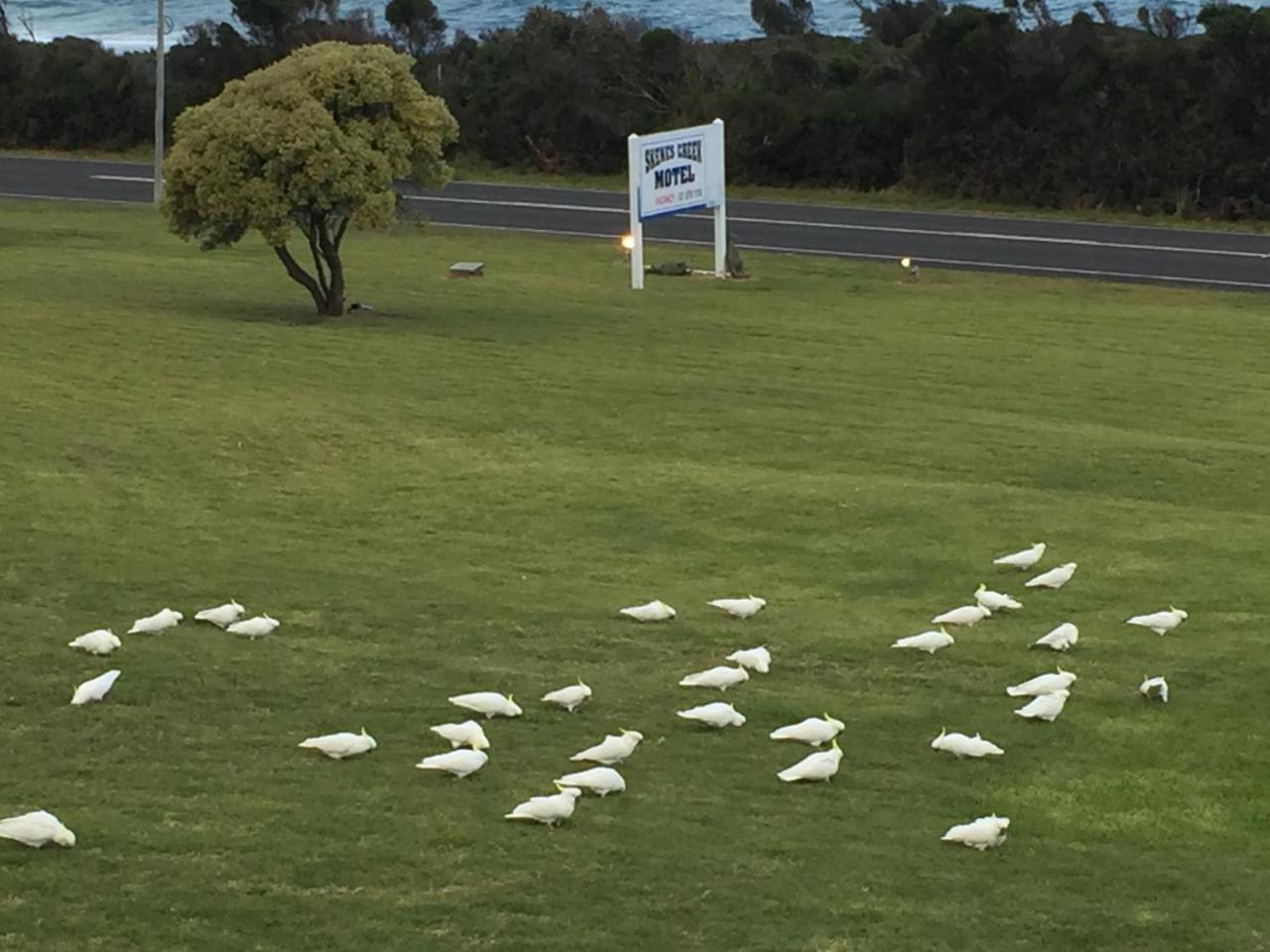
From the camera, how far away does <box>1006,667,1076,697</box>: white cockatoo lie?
12.2 meters

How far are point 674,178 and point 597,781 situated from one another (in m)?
24.1

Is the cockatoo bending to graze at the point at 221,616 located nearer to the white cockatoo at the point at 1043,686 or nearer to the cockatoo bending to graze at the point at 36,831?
the cockatoo bending to graze at the point at 36,831

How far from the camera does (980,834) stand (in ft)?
32.0

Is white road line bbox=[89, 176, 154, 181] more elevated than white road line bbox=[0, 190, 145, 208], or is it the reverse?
white road line bbox=[89, 176, 154, 181]

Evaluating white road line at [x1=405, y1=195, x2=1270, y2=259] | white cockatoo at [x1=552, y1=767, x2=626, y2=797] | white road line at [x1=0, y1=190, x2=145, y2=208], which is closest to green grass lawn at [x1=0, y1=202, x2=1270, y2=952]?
white cockatoo at [x1=552, y1=767, x2=626, y2=797]

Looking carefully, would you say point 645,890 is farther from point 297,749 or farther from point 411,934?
point 297,749

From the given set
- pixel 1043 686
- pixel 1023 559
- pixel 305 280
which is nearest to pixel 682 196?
pixel 305 280

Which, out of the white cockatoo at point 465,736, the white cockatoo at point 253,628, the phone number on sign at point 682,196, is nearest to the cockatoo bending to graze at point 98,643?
the white cockatoo at point 253,628

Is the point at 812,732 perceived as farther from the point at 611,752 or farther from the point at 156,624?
the point at 156,624

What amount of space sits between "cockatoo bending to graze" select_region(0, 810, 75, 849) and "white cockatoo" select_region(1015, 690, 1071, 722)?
5.36 metres

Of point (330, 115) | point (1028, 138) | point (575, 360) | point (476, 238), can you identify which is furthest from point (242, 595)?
point (1028, 138)

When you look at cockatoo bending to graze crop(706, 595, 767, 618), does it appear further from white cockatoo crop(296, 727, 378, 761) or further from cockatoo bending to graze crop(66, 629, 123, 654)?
cockatoo bending to graze crop(66, 629, 123, 654)

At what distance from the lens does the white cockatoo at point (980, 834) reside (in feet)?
32.1

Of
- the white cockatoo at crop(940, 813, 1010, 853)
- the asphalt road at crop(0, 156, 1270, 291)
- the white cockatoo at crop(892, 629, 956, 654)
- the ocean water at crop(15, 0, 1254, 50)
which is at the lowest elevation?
the white cockatoo at crop(940, 813, 1010, 853)
